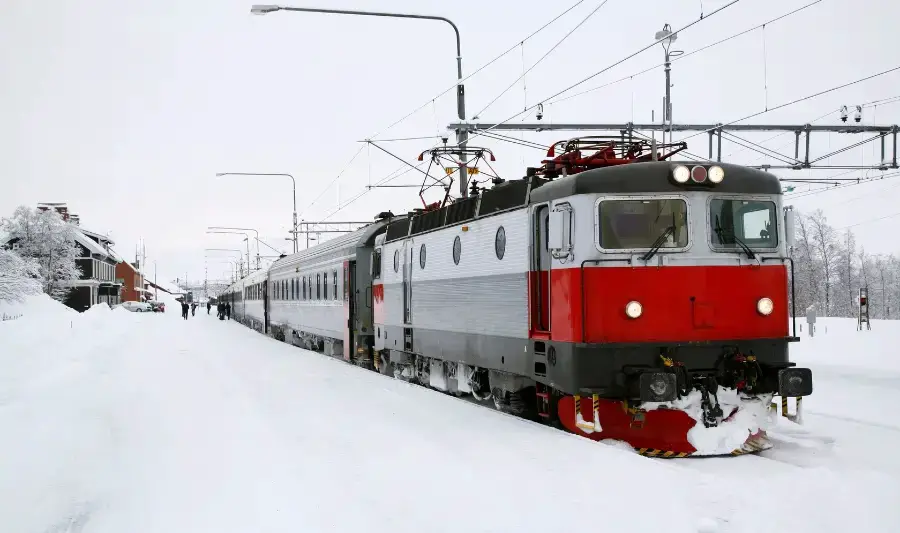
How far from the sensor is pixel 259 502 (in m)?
6.95

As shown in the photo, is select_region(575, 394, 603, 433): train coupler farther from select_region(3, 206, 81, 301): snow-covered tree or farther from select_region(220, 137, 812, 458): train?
select_region(3, 206, 81, 301): snow-covered tree

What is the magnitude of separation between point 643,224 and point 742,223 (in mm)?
1225

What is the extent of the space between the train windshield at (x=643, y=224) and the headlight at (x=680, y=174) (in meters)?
0.23

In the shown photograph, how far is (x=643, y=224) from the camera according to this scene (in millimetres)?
9492

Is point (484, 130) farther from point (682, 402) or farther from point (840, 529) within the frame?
point (840, 529)

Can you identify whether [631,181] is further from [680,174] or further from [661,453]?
[661,453]

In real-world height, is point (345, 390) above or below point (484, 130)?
below

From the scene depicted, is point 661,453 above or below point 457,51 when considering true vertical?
below

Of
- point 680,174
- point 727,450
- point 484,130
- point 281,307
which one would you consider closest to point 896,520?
point 727,450

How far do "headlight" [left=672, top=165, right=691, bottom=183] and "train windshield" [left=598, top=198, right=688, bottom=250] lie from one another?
0.76ft

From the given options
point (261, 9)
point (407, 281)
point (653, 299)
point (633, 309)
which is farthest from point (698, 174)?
point (261, 9)

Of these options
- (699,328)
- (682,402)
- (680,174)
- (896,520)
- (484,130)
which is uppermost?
(484,130)

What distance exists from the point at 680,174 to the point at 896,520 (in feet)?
14.4

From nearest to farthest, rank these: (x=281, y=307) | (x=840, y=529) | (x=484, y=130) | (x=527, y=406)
Answer: (x=840, y=529), (x=527, y=406), (x=484, y=130), (x=281, y=307)
